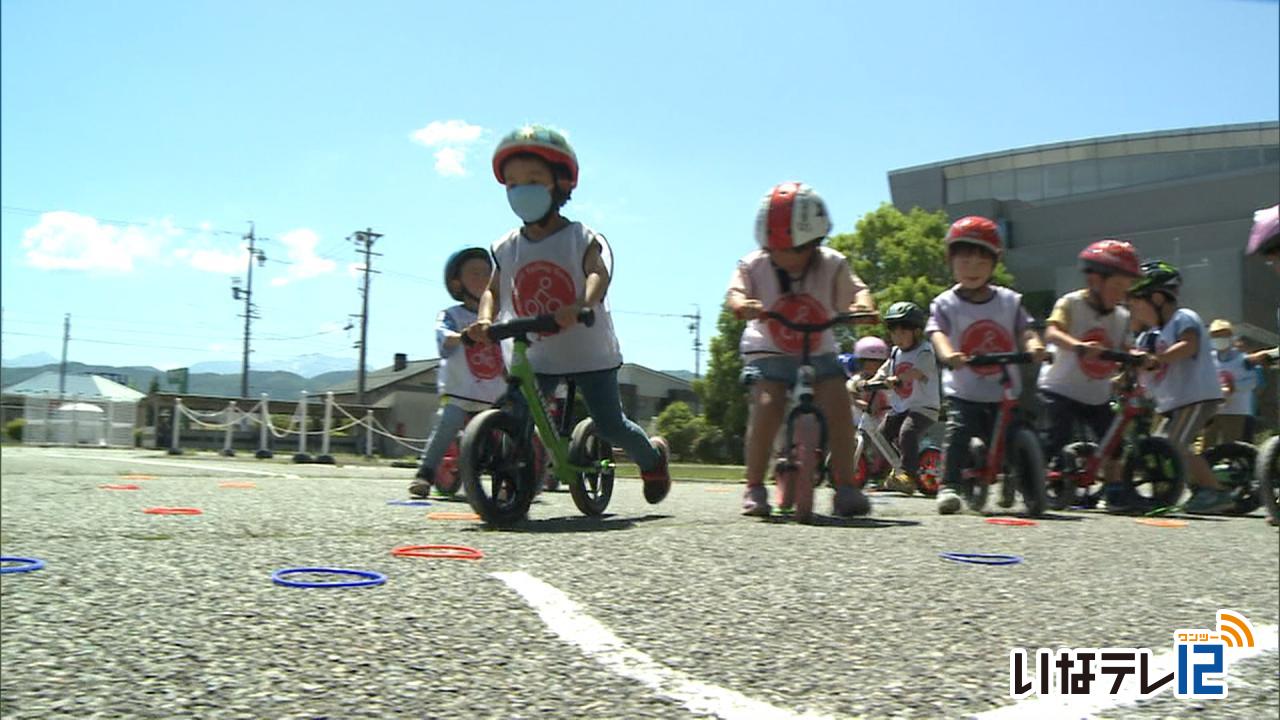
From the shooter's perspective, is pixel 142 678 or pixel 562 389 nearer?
pixel 142 678

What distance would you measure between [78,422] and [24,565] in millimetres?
1246

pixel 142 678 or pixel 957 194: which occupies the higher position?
pixel 957 194

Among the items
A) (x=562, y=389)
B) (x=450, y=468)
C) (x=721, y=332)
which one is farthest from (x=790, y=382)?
(x=450, y=468)

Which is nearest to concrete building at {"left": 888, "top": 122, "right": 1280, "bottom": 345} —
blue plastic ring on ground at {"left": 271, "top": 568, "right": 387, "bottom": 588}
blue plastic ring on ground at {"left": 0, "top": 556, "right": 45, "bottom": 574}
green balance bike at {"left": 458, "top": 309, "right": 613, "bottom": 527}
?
blue plastic ring on ground at {"left": 271, "top": 568, "right": 387, "bottom": 588}

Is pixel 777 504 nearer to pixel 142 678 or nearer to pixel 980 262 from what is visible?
pixel 980 262

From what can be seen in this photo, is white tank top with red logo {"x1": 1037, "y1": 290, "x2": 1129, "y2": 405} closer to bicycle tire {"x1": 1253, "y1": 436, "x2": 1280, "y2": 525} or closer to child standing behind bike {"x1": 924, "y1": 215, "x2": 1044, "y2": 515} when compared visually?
child standing behind bike {"x1": 924, "y1": 215, "x2": 1044, "y2": 515}

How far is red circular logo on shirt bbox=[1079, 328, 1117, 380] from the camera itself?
1008 millimetres

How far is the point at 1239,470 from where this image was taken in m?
0.89

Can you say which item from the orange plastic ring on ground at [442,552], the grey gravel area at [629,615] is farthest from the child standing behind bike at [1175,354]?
the orange plastic ring on ground at [442,552]

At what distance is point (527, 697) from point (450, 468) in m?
1.86

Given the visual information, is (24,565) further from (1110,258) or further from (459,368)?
(1110,258)

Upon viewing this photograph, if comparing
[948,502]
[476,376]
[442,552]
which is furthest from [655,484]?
[476,376]

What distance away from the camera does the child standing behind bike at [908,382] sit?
1.20 m

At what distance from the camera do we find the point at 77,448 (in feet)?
2.96
